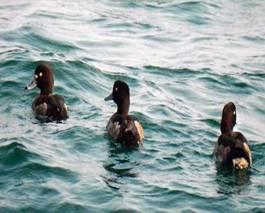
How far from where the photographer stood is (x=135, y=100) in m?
17.8

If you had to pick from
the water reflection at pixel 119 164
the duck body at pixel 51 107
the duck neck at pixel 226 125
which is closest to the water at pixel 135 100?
the water reflection at pixel 119 164

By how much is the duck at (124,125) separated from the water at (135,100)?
0.19 m

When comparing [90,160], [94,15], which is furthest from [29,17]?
[90,160]

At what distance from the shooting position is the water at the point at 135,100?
1247 cm

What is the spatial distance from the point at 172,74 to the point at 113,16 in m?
5.78

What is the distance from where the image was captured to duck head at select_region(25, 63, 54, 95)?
54.8 ft

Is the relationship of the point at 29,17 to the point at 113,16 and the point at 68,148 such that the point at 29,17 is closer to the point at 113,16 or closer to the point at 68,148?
the point at 113,16

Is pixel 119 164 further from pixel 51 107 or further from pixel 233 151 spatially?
pixel 51 107

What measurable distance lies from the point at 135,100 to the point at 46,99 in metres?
2.39

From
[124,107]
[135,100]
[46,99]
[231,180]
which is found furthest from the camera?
[135,100]

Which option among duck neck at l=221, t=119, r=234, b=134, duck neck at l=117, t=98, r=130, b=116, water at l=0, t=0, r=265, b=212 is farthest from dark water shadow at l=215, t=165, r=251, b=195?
duck neck at l=117, t=98, r=130, b=116

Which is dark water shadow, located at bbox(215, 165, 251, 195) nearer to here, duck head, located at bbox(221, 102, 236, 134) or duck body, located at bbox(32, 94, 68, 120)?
duck head, located at bbox(221, 102, 236, 134)

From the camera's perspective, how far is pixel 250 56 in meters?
22.1

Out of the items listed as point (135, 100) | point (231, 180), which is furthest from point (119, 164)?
point (135, 100)
